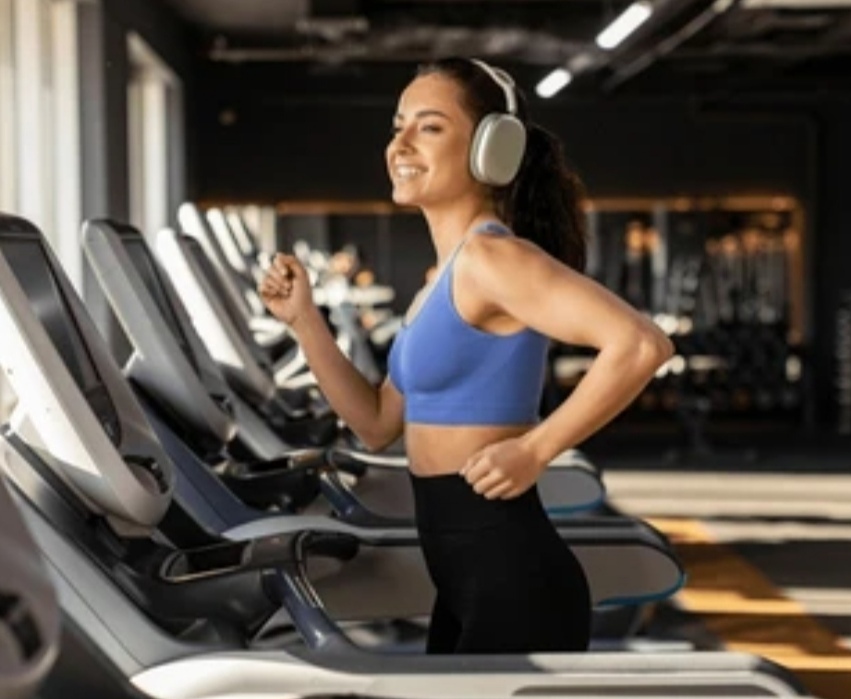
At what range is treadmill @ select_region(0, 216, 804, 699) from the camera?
287cm

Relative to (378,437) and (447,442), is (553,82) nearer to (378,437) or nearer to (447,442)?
(378,437)

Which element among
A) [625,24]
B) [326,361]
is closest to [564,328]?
[326,361]

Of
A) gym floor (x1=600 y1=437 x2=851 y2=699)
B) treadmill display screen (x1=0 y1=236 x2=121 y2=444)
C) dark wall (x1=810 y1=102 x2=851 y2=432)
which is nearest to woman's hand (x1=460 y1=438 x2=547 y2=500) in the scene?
treadmill display screen (x1=0 y1=236 x2=121 y2=444)

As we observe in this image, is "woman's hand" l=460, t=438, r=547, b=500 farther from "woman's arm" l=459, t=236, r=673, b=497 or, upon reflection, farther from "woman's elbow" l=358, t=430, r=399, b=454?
"woman's elbow" l=358, t=430, r=399, b=454

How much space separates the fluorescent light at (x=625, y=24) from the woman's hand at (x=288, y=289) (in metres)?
7.55

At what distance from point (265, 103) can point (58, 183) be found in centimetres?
681

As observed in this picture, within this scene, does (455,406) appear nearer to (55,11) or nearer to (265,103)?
(55,11)

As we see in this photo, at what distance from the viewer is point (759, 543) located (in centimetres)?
890

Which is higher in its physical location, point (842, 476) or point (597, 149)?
point (597, 149)

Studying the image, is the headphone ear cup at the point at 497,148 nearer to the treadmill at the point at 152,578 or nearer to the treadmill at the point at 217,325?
the treadmill at the point at 152,578

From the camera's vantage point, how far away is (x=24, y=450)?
3334 millimetres

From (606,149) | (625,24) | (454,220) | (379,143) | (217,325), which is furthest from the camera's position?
(606,149)

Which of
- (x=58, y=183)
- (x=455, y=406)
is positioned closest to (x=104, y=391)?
(x=455, y=406)

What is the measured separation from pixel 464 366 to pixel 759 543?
639 cm
